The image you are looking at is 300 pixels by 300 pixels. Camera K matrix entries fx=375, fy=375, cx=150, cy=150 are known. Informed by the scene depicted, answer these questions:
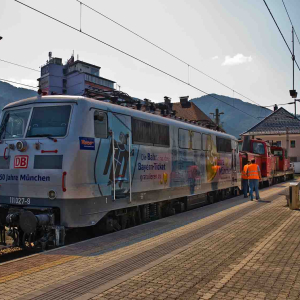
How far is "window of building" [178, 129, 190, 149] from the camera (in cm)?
1286

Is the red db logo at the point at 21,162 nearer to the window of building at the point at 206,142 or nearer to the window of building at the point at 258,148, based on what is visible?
the window of building at the point at 206,142

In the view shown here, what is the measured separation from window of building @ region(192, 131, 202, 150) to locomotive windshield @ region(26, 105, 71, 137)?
652 centimetres

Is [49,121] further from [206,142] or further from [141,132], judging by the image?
[206,142]

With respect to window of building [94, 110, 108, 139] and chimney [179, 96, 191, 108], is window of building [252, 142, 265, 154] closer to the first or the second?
window of building [94, 110, 108, 139]

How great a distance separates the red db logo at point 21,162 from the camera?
8.56 metres

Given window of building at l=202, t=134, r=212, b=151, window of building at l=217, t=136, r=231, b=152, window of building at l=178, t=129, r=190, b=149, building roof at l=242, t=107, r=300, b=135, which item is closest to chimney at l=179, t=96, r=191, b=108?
building roof at l=242, t=107, r=300, b=135

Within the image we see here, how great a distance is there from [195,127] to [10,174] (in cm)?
761

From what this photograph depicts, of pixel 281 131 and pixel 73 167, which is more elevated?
pixel 281 131

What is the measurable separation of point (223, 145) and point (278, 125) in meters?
44.9

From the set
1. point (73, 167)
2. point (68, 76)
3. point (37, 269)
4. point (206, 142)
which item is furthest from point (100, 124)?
point (68, 76)

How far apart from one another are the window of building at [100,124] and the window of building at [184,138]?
13.9 feet

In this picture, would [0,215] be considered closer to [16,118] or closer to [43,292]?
[16,118]

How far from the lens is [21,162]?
863 cm

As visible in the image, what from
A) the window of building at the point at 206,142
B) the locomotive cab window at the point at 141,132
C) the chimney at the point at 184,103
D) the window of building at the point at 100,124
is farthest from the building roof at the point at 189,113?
the window of building at the point at 100,124
